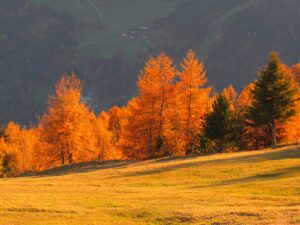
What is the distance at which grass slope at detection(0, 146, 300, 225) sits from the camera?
20.9 m

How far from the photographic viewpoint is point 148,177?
35938 mm

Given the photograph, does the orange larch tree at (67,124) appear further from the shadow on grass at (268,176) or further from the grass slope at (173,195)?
the shadow on grass at (268,176)

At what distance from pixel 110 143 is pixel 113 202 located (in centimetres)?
6794

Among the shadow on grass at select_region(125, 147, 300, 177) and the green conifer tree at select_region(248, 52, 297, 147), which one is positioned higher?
the green conifer tree at select_region(248, 52, 297, 147)

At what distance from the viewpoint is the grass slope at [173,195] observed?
2092 cm

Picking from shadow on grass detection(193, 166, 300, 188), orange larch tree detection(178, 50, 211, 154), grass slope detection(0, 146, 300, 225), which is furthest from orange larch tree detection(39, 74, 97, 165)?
shadow on grass detection(193, 166, 300, 188)

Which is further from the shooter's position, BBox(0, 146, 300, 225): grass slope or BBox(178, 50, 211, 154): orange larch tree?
BBox(178, 50, 211, 154): orange larch tree

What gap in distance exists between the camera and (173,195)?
88.0 feet

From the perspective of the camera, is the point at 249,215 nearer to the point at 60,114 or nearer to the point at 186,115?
the point at 186,115

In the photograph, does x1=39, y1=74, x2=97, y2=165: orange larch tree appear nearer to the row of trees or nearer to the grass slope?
the row of trees

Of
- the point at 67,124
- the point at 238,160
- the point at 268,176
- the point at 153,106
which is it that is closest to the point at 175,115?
the point at 153,106

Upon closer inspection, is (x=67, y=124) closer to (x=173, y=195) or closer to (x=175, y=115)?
(x=175, y=115)

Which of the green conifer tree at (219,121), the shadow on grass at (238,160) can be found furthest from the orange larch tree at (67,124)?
the shadow on grass at (238,160)

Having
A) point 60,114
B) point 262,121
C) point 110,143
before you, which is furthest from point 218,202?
point 110,143
